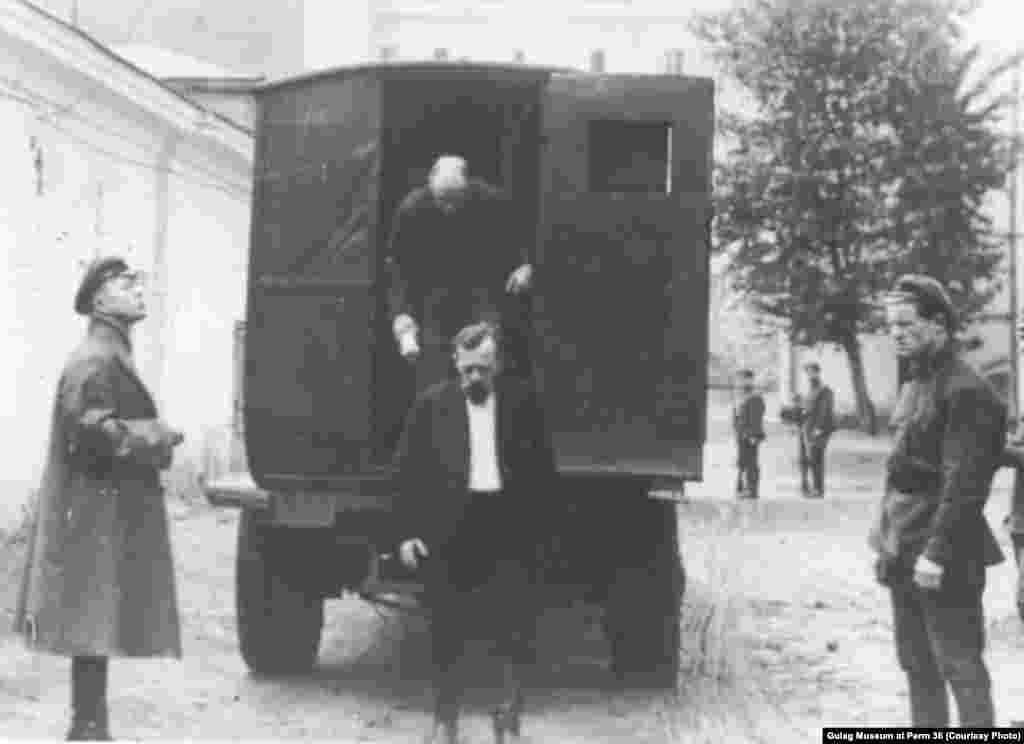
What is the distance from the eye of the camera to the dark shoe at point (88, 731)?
610cm

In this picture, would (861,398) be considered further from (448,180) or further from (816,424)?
(448,180)

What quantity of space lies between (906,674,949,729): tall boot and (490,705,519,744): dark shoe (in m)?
1.73

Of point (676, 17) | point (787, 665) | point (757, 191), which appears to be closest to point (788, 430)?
point (757, 191)

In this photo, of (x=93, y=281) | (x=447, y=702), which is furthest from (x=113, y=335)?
(x=447, y=702)

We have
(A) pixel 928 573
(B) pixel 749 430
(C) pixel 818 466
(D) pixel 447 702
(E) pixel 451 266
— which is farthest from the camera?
(C) pixel 818 466

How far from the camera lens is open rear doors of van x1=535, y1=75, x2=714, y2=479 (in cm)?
717

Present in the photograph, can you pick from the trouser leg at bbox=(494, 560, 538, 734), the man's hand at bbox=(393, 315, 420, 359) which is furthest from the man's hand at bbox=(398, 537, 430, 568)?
the man's hand at bbox=(393, 315, 420, 359)

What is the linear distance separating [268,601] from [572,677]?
1570 mm

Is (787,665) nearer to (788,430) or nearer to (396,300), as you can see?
(396,300)

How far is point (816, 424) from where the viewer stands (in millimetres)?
18984

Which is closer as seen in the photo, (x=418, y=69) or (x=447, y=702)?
(x=447, y=702)

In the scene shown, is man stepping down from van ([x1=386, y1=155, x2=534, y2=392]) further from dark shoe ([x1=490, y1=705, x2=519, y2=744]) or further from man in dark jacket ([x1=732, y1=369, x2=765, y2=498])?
man in dark jacket ([x1=732, y1=369, x2=765, y2=498])

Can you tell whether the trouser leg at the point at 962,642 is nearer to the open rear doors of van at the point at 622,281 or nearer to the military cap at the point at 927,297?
the military cap at the point at 927,297

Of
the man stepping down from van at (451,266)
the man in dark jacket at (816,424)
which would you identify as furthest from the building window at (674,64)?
the man in dark jacket at (816,424)
